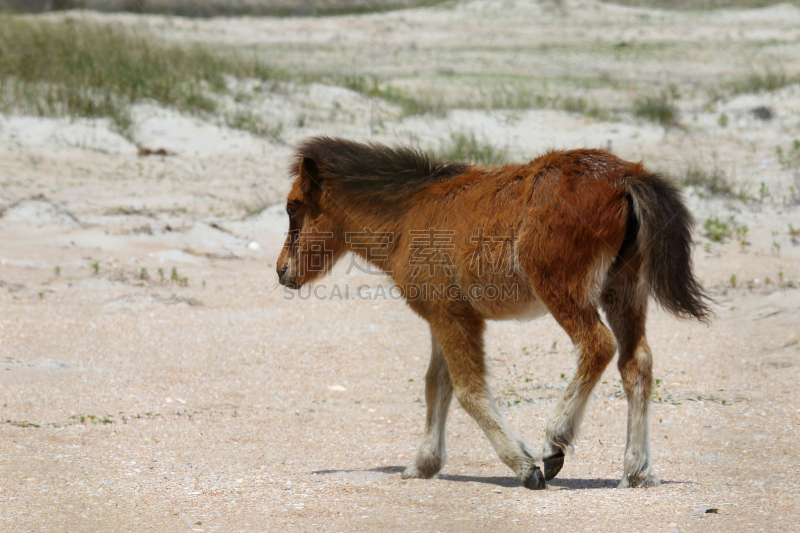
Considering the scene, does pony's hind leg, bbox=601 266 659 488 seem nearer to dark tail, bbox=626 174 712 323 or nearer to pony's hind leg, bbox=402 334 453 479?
dark tail, bbox=626 174 712 323

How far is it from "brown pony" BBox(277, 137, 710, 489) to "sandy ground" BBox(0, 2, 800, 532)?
40 cm

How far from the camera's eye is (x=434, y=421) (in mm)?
5516

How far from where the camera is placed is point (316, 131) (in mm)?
15141

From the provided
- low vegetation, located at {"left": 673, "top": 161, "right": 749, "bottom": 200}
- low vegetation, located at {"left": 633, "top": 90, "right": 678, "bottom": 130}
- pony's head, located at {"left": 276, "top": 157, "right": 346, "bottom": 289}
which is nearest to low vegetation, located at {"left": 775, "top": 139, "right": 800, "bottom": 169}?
low vegetation, located at {"left": 673, "top": 161, "right": 749, "bottom": 200}

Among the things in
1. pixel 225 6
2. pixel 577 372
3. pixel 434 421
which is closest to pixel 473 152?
pixel 434 421

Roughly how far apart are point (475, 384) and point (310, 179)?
1.97 m

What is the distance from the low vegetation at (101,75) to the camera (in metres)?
14.5

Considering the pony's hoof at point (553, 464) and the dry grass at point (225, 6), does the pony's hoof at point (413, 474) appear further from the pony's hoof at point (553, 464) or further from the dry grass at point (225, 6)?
the dry grass at point (225, 6)

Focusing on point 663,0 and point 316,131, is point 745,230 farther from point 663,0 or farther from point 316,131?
point 663,0

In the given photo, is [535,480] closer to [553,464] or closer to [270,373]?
[553,464]

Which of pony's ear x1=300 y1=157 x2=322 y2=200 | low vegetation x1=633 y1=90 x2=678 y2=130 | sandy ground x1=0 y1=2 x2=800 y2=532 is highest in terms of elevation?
pony's ear x1=300 y1=157 x2=322 y2=200

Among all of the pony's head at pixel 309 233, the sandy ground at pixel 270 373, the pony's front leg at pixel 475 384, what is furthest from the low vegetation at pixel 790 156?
the pony's front leg at pixel 475 384

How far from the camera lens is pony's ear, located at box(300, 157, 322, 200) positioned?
593cm

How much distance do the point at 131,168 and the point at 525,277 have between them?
9805mm
